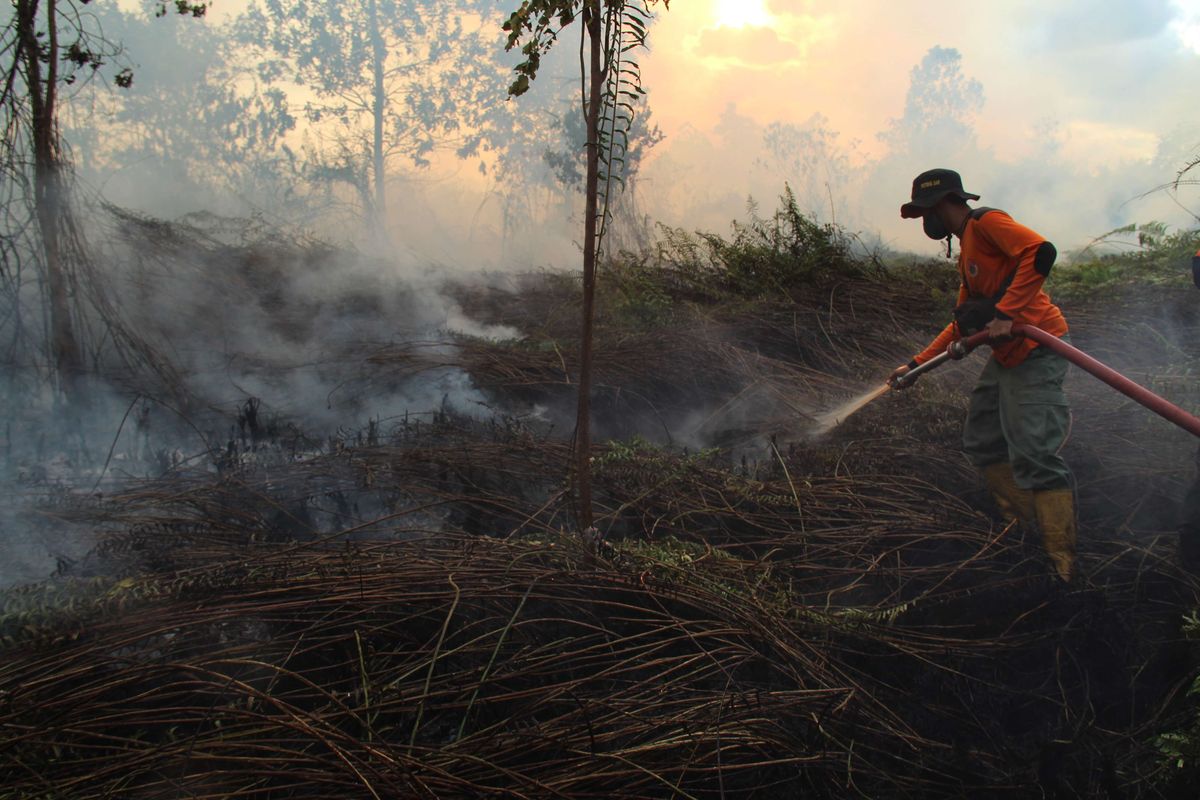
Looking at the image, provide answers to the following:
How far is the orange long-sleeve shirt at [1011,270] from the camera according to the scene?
10.3 feet

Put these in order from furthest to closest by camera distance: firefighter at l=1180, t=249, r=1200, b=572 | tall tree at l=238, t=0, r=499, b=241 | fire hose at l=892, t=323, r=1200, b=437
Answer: tall tree at l=238, t=0, r=499, b=241
firefighter at l=1180, t=249, r=1200, b=572
fire hose at l=892, t=323, r=1200, b=437

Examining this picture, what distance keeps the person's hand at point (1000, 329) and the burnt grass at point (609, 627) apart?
3.11 ft

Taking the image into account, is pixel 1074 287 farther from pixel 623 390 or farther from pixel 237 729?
pixel 237 729

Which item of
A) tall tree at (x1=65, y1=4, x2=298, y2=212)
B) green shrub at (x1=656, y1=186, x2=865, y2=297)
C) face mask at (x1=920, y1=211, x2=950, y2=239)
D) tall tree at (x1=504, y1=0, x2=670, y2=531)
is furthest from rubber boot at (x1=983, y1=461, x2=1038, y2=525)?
tall tree at (x1=65, y1=4, x2=298, y2=212)

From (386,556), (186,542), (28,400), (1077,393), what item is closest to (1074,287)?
(1077,393)

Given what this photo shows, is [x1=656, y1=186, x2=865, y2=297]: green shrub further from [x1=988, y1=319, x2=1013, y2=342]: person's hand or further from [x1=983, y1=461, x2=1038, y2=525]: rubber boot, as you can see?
[x1=988, y1=319, x2=1013, y2=342]: person's hand

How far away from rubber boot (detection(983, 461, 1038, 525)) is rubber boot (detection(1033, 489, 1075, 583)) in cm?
28

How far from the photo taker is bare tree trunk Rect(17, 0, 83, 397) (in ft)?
15.1

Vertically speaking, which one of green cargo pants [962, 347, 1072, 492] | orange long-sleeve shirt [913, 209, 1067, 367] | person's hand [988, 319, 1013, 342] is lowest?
green cargo pants [962, 347, 1072, 492]

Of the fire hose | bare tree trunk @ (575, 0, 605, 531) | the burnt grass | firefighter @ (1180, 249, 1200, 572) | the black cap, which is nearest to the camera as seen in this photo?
the burnt grass

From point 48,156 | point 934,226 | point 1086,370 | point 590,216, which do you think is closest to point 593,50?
point 590,216

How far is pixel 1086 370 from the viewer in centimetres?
297

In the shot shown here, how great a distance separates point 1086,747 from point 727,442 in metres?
3.00

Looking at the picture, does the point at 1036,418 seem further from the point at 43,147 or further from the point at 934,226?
the point at 43,147
